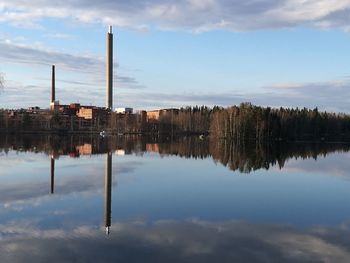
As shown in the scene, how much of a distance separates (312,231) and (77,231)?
742 centimetres

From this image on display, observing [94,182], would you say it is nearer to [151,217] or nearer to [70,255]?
[151,217]

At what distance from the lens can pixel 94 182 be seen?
26672 millimetres

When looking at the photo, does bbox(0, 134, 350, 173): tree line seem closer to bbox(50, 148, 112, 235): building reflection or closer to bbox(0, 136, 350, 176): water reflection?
bbox(0, 136, 350, 176): water reflection

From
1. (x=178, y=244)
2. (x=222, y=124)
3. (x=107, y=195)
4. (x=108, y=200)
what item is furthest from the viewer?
(x=222, y=124)

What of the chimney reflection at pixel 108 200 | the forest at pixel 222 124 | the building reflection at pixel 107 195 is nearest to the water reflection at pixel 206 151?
the building reflection at pixel 107 195

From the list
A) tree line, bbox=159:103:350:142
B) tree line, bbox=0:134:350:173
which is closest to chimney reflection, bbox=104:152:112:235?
tree line, bbox=0:134:350:173

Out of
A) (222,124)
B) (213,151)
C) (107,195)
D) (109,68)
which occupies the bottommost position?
(213,151)

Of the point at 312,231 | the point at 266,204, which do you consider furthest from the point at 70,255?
the point at 266,204

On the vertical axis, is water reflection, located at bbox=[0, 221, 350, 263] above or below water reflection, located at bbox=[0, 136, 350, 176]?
above

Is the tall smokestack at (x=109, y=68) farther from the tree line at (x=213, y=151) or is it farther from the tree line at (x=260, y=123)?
the tree line at (x=213, y=151)

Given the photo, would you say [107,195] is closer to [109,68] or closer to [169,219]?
[169,219]

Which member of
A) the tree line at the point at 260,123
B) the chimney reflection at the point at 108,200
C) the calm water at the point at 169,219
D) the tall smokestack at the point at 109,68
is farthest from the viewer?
the tall smokestack at the point at 109,68

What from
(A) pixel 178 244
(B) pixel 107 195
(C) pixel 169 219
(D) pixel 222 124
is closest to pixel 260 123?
(D) pixel 222 124

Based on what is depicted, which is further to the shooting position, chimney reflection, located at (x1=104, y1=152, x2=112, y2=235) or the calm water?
chimney reflection, located at (x1=104, y1=152, x2=112, y2=235)
